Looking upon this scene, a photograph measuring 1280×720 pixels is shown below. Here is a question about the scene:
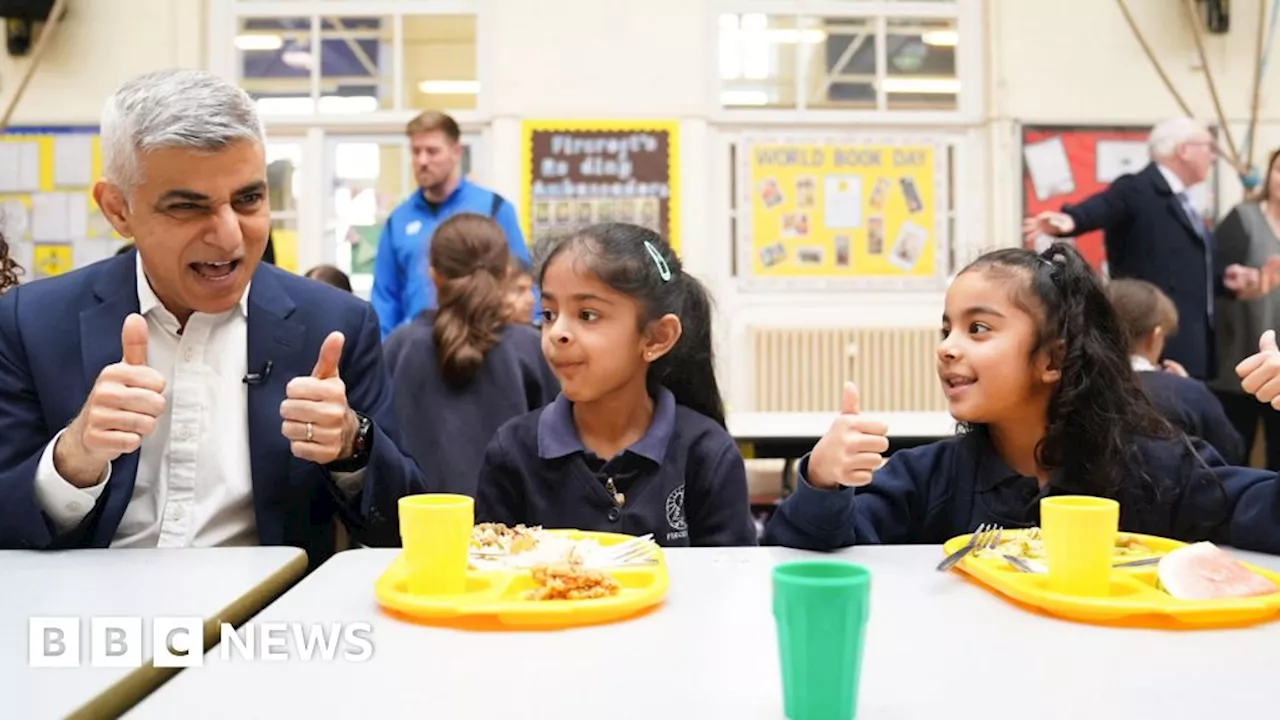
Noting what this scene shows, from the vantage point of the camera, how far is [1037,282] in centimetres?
164

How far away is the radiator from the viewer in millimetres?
5773

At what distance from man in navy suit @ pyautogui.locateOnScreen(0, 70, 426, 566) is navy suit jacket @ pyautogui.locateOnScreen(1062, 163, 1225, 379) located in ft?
11.5

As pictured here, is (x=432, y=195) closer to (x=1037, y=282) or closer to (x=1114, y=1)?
(x=1037, y=282)

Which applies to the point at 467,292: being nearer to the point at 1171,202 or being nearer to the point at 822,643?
the point at 822,643

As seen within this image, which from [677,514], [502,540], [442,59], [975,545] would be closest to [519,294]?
[677,514]

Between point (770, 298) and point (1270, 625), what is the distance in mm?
4946

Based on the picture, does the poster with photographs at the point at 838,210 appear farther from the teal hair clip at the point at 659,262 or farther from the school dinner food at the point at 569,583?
the school dinner food at the point at 569,583

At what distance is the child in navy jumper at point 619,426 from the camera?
1688 millimetres

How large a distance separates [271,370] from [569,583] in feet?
2.59

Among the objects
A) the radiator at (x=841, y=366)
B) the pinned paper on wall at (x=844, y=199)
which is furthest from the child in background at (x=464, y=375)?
the pinned paper on wall at (x=844, y=199)

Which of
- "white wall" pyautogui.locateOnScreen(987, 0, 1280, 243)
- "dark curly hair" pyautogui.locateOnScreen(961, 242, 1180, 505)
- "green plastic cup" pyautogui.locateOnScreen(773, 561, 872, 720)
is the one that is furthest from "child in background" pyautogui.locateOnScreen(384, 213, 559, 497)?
"white wall" pyautogui.locateOnScreen(987, 0, 1280, 243)

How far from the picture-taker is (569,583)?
99 centimetres

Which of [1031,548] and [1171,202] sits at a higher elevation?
[1171,202]

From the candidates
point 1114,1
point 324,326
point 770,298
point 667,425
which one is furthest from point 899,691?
point 1114,1
